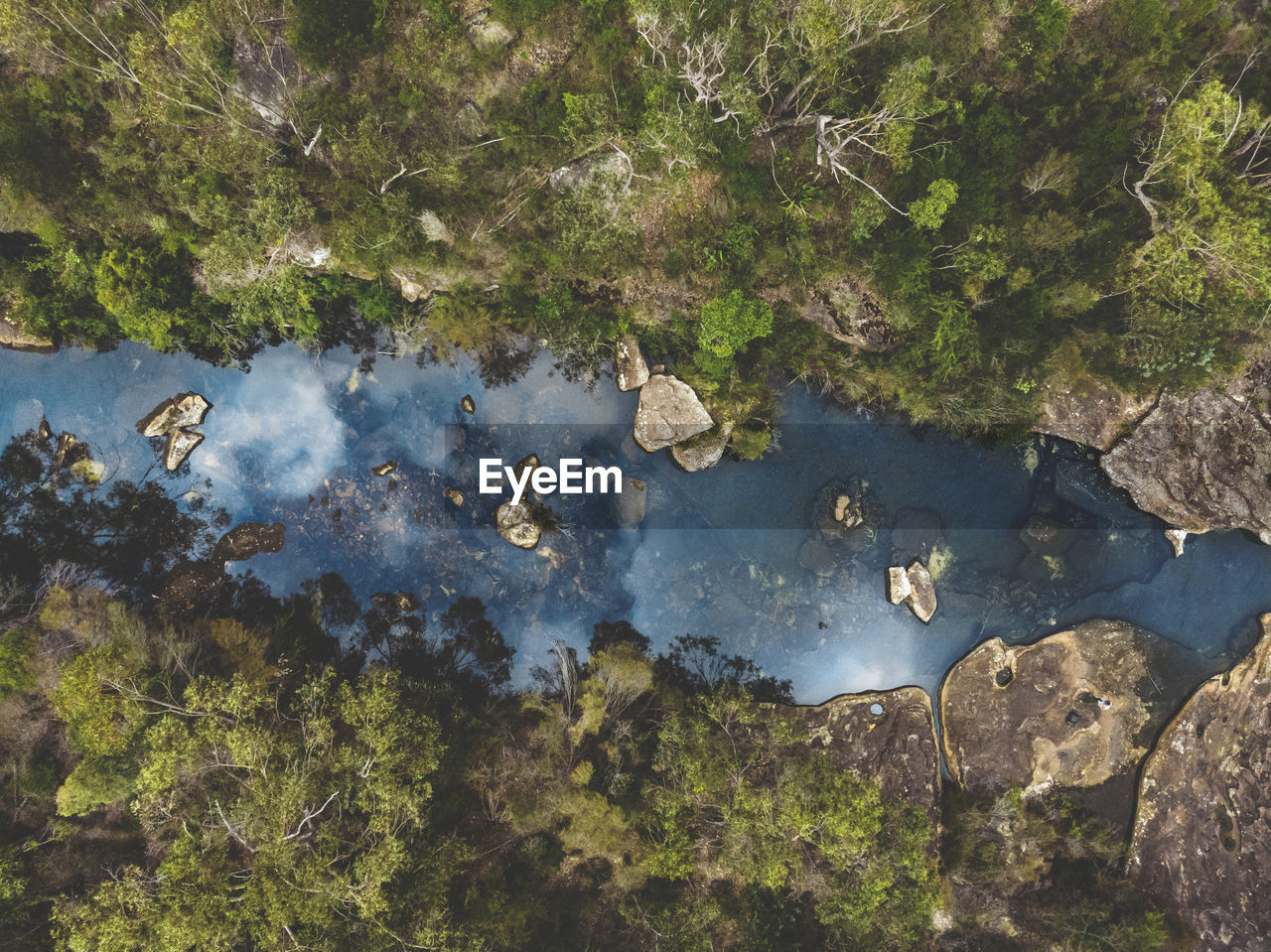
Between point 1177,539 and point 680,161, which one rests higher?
point 680,161

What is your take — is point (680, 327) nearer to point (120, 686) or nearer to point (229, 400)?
point (229, 400)

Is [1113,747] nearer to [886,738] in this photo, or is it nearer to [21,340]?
[886,738]

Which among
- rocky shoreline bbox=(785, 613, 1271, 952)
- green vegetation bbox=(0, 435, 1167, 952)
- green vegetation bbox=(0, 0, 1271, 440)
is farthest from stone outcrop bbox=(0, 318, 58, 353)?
rocky shoreline bbox=(785, 613, 1271, 952)

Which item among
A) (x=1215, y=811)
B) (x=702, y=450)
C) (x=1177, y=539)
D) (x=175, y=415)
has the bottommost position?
(x=1215, y=811)

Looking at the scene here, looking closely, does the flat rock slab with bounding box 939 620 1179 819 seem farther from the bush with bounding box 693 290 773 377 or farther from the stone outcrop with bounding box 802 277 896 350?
the bush with bounding box 693 290 773 377

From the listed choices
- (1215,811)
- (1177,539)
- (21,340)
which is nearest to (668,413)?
(1177,539)

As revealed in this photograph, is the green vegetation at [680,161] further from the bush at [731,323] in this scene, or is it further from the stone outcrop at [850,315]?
the stone outcrop at [850,315]

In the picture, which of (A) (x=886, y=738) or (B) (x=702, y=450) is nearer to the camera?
(B) (x=702, y=450)
